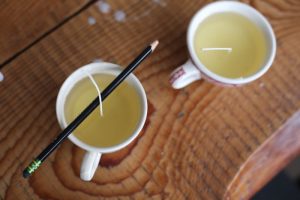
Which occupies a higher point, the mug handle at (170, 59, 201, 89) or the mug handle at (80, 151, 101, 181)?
the mug handle at (80, 151, 101, 181)

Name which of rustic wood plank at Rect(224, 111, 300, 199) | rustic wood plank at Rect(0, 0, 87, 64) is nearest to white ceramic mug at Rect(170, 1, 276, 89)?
rustic wood plank at Rect(224, 111, 300, 199)

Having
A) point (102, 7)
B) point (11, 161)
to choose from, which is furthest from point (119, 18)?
point (11, 161)

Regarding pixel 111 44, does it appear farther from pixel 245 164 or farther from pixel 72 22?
pixel 245 164

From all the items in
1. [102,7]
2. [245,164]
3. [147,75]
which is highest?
[102,7]

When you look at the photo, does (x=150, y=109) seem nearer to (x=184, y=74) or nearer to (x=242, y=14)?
(x=184, y=74)

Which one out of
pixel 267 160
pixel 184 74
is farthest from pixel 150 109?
pixel 267 160

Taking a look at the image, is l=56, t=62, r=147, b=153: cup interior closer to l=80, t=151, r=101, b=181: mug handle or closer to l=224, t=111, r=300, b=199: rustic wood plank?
l=80, t=151, r=101, b=181: mug handle
